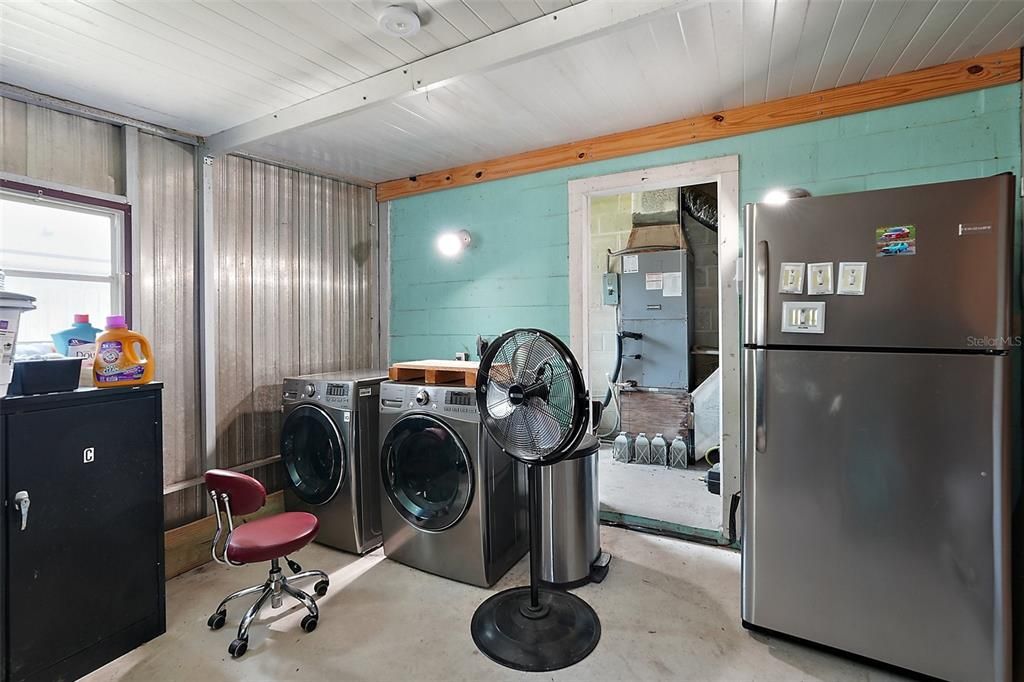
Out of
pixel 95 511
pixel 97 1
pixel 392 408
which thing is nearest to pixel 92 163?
pixel 97 1

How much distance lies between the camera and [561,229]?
313 cm

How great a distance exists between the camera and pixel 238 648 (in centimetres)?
191

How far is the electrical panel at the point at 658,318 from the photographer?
4383mm

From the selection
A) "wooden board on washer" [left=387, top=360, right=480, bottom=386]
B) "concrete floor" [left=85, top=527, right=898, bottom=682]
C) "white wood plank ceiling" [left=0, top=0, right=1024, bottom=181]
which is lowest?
"concrete floor" [left=85, top=527, right=898, bottom=682]

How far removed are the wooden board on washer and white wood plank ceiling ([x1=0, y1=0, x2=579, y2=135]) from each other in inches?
56.0

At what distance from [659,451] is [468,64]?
3525 mm

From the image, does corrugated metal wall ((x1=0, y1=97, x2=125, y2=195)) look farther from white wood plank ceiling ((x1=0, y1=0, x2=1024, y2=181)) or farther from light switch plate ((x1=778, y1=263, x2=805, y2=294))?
light switch plate ((x1=778, y1=263, x2=805, y2=294))

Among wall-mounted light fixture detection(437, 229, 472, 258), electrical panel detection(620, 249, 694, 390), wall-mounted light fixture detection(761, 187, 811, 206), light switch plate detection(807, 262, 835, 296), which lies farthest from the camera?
electrical panel detection(620, 249, 694, 390)

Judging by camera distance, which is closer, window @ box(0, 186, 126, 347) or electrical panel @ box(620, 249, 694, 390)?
window @ box(0, 186, 126, 347)

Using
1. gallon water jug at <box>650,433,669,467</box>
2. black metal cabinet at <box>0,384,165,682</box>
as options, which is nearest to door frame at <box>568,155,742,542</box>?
gallon water jug at <box>650,433,669,467</box>

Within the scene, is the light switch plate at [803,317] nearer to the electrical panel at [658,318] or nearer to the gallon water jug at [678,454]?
the electrical panel at [658,318]

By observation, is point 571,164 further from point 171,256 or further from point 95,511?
point 95,511

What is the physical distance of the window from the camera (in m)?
2.17

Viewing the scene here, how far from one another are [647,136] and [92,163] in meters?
2.92
